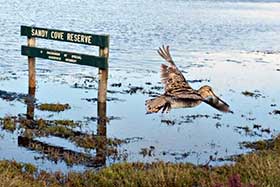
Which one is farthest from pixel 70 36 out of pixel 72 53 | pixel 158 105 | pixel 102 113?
pixel 158 105

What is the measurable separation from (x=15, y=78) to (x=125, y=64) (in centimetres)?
706

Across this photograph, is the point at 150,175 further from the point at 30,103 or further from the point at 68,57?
the point at 68,57

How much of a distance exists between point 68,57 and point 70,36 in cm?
75

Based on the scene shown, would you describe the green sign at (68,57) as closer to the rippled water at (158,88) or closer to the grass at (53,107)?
the rippled water at (158,88)

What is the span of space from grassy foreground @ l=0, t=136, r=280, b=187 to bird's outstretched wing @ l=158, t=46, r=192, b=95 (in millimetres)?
4141

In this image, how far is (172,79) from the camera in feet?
17.5

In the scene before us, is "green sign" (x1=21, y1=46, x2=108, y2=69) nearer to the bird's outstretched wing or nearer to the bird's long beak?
the bird's outstretched wing

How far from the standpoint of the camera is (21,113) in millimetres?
16750

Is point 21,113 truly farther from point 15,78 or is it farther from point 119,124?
point 15,78

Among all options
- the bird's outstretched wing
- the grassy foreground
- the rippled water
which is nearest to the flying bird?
the bird's outstretched wing

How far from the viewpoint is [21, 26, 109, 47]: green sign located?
57.8ft

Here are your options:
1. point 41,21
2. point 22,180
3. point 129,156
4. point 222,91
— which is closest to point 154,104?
point 22,180

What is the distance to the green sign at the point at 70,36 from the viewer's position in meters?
17.6

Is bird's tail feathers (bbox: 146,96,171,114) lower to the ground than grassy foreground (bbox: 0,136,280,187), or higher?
higher
